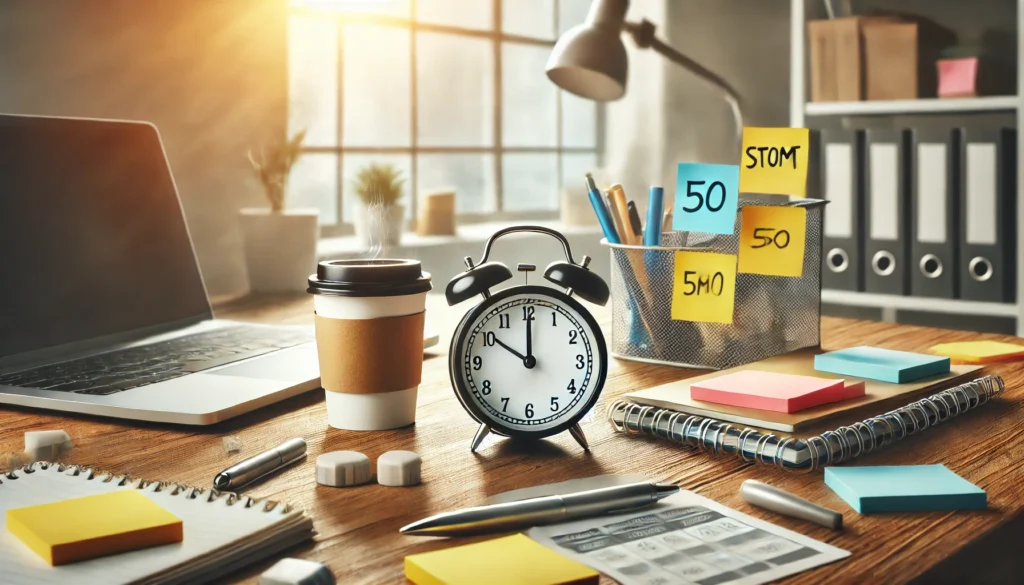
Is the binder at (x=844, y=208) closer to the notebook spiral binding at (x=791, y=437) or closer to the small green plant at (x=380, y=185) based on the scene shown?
the small green plant at (x=380, y=185)

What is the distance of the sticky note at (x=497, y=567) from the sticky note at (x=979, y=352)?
0.77 metres

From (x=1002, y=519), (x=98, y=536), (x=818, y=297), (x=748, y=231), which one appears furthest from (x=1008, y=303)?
(x=98, y=536)

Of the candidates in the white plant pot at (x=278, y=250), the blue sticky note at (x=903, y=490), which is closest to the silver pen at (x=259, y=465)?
the blue sticky note at (x=903, y=490)

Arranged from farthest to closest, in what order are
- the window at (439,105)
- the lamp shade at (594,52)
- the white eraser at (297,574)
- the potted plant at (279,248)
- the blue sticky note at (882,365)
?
the window at (439,105) → the potted plant at (279,248) → the lamp shade at (594,52) → the blue sticky note at (882,365) → the white eraser at (297,574)

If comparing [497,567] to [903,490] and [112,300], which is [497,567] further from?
[112,300]

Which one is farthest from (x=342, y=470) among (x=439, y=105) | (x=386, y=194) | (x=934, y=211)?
(x=439, y=105)

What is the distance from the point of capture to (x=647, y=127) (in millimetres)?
3244

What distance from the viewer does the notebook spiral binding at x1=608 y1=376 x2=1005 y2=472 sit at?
707 millimetres

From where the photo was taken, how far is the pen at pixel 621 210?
1.08 metres

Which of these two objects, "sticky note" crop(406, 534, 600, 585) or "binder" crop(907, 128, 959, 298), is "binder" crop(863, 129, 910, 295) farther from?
"sticky note" crop(406, 534, 600, 585)

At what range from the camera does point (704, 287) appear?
1.00m

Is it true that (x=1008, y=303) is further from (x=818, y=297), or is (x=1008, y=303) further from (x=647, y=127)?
(x=647, y=127)

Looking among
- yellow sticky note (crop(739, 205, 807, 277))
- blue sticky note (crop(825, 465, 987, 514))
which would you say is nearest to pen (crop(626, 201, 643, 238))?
yellow sticky note (crop(739, 205, 807, 277))

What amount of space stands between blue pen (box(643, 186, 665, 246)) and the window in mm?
1438
